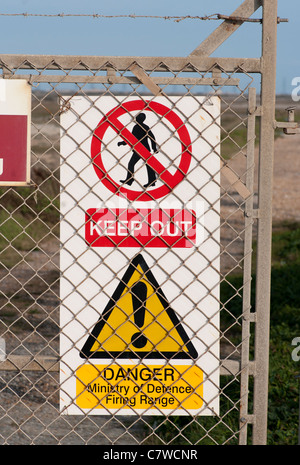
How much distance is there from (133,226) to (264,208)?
1.68ft

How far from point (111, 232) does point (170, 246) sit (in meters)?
0.23

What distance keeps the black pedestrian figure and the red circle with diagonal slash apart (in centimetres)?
1

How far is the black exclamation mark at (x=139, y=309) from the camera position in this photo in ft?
7.89

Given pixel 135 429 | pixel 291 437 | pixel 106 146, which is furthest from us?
pixel 135 429

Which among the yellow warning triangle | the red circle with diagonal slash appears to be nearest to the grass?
the yellow warning triangle

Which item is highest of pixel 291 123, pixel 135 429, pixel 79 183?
pixel 291 123

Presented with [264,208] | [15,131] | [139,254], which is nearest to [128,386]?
[139,254]

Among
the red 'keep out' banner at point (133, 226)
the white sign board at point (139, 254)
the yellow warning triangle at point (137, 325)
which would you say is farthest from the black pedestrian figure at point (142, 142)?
the yellow warning triangle at point (137, 325)

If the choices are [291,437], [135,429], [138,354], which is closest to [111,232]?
[138,354]

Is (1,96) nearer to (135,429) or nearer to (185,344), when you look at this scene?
(185,344)

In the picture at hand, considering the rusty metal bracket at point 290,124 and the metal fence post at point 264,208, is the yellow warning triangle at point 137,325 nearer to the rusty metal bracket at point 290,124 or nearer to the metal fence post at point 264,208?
the metal fence post at point 264,208

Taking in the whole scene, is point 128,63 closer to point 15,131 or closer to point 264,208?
point 15,131

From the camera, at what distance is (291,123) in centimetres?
242

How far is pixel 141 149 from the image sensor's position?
2.38m
